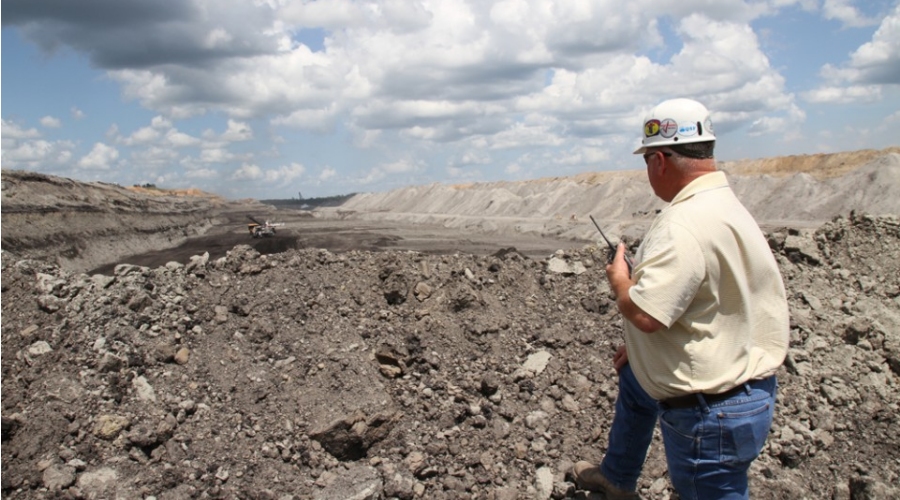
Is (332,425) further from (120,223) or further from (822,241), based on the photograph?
(120,223)

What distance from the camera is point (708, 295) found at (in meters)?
2.48

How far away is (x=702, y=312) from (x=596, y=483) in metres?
1.73

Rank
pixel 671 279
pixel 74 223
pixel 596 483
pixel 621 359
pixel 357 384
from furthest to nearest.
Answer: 1. pixel 74 223
2. pixel 357 384
3. pixel 596 483
4. pixel 621 359
5. pixel 671 279

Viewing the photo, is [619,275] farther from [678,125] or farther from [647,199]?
[647,199]

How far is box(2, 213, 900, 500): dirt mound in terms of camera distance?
13.8 ft

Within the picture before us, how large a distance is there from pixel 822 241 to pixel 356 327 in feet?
20.6

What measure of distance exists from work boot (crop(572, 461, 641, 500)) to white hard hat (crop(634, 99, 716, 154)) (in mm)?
2055

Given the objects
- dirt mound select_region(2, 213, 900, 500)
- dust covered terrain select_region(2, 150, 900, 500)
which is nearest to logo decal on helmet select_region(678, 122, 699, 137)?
dust covered terrain select_region(2, 150, 900, 500)

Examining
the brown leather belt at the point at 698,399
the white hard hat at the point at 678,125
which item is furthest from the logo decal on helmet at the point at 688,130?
the brown leather belt at the point at 698,399

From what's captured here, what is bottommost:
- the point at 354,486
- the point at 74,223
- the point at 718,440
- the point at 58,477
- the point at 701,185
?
the point at 354,486

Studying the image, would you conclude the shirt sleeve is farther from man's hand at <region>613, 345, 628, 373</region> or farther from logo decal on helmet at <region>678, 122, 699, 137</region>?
man's hand at <region>613, 345, 628, 373</region>

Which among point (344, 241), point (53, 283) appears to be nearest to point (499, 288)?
point (53, 283)

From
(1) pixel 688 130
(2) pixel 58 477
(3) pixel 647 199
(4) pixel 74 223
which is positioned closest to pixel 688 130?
(1) pixel 688 130

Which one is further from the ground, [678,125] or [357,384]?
[678,125]
